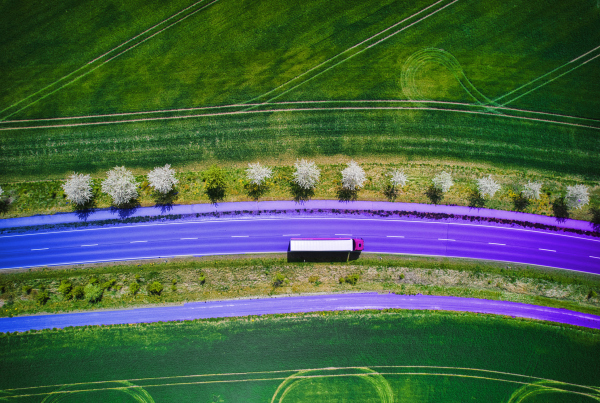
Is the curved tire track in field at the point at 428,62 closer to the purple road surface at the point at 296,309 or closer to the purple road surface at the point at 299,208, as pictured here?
the purple road surface at the point at 299,208

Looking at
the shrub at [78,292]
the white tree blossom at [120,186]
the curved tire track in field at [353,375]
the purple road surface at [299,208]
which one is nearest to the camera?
the curved tire track in field at [353,375]

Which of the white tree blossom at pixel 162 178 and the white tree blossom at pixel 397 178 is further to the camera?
the white tree blossom at pixel 397 178

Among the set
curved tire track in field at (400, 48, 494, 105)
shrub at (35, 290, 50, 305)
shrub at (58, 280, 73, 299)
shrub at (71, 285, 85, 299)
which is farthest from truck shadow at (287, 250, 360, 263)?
shrub at (35, 290, 50, 305)

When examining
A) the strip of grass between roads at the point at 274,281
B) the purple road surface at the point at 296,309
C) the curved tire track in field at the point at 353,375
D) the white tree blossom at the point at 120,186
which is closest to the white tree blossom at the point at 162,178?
the white tree blossom at the point at 120,186

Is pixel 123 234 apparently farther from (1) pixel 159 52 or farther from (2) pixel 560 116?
(2) pixel 560 116

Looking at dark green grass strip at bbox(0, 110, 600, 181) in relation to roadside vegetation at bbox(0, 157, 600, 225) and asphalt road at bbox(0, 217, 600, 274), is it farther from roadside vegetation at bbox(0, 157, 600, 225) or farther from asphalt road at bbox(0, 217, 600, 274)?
asphalt road at bbox(0, 217, 600, 274)

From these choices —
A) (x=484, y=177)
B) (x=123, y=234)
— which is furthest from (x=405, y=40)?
(x=123, y=234)

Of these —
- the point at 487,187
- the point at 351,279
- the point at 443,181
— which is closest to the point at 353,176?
the point at 443,181
